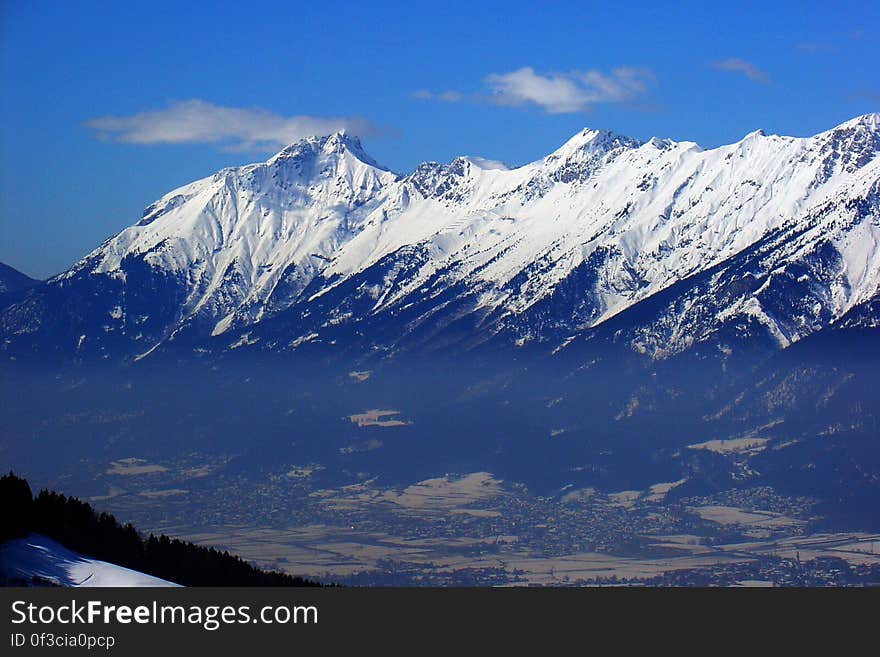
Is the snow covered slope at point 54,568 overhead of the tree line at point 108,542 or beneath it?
beneath

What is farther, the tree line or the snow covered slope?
the tree line

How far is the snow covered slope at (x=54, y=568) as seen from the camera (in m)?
101

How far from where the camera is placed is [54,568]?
104 meters

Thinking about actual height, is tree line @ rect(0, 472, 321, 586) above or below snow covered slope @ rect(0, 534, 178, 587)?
above

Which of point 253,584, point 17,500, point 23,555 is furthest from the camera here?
point 253,584

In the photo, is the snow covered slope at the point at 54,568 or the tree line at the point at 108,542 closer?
the snow covered slope at the point at 54,568

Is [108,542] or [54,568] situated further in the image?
[108,542]

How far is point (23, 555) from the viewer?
104m

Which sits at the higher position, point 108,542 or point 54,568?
point 108,542

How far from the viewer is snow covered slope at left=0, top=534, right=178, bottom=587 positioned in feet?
331
